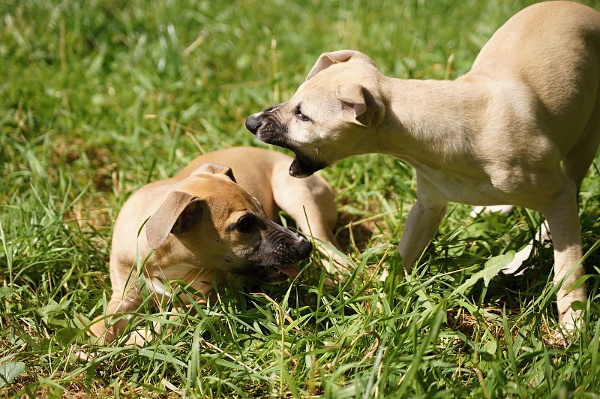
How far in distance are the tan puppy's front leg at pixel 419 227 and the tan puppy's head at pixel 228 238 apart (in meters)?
0.75

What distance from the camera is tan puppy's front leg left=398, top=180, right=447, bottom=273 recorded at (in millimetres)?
5039

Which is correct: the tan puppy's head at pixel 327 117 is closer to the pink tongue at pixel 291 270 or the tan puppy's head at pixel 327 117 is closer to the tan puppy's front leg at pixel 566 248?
the pink tongue at pixel 291 270

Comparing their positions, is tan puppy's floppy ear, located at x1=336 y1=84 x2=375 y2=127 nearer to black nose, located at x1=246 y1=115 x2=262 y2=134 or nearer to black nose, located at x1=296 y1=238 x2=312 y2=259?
black nose, located at x1=246 y1=115 x2=262 y2=134

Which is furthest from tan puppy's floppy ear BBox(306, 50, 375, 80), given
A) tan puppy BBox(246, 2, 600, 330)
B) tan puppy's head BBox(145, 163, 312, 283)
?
tan puppy's head BBox(145, 163, 312, 283)

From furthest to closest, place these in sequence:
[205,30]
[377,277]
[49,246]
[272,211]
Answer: [205,30]
[272,211]
[49,246]
[377,277]

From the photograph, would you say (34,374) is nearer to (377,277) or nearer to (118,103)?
(377,277)

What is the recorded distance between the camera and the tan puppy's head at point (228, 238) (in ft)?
15.5

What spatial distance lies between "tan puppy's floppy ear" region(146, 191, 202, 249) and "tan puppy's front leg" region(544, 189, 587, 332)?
2254mm

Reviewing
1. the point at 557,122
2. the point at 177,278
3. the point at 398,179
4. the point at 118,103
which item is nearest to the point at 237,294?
the point at 177,278

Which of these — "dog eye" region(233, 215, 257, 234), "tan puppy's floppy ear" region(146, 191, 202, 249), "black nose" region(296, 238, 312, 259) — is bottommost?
"black nose" region(296, 238, 312, 259)

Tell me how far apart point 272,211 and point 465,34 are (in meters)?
3.91

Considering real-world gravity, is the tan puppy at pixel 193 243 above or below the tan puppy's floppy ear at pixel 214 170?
below

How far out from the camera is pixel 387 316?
429 cm

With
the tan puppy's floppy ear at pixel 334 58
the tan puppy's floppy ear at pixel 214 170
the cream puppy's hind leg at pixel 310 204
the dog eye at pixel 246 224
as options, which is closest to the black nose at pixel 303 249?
the dog eye at pixel 246 224
